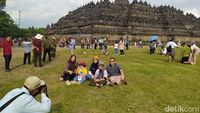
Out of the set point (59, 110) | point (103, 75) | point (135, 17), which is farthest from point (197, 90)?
point (135, 17)

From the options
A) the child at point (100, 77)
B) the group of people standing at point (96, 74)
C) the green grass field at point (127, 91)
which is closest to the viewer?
the green grass field at point (127, 91)

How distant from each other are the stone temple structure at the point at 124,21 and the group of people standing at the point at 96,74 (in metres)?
37.2

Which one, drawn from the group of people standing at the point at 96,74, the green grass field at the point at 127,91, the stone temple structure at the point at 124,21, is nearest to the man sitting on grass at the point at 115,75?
the group of people standing at the point at 96,74

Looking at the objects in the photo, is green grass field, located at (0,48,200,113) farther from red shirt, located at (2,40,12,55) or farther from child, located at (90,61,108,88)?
red shirt, located at (2,40,12,55)

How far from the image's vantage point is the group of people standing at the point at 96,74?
47.8ft

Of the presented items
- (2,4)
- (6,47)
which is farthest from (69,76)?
(2,4)

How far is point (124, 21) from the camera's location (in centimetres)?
6066

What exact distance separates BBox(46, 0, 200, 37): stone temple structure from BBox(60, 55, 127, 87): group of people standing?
A: 122 feet

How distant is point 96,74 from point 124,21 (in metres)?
46.9

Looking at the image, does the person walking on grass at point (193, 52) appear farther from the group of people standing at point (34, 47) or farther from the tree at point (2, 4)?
the tree at point (2, 4)

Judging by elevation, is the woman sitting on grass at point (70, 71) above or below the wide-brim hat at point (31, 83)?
below

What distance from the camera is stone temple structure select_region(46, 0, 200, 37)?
184 ft

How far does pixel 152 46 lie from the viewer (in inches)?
1239

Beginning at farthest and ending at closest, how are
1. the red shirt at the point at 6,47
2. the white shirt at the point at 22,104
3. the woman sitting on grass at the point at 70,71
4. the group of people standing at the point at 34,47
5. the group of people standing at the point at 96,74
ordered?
1. the group of people standing at the point at 34,47
2. the red shirt at the point at 6,47
3. the woman sitting on grass at the point at 70,71
4. the group of people standing at the point at 96,74
5. the white shirt at the point at 22,104
